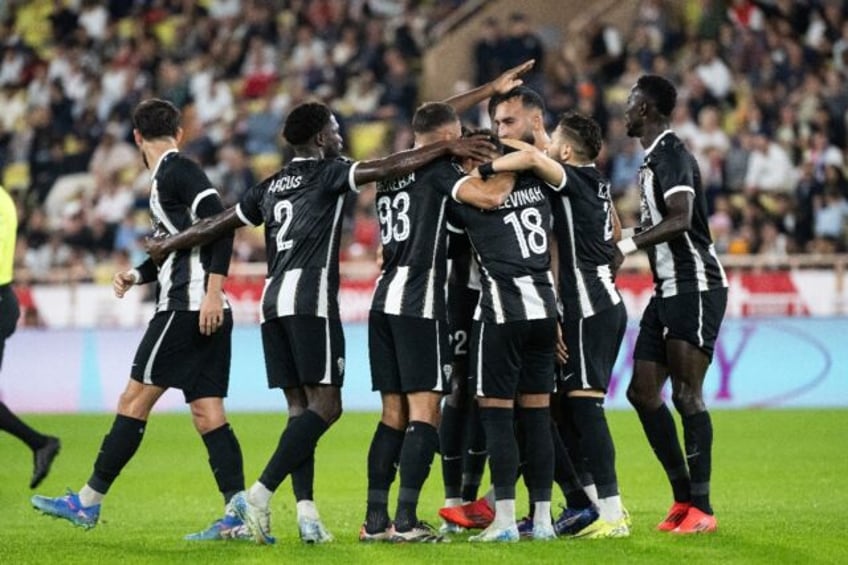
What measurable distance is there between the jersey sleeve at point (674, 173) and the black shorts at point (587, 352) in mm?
774

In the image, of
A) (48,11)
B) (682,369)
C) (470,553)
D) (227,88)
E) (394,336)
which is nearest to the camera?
(470,553)

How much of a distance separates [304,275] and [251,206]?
50cm

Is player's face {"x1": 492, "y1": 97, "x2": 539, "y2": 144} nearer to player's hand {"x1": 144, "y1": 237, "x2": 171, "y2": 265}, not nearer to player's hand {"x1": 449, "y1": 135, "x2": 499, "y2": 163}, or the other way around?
player's hand {"x1": 449, "y1": 135, "x2": 499, "y2": 163}

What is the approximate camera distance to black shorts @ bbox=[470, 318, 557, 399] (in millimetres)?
8406

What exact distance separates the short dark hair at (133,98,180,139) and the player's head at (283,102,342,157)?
0.76 metres

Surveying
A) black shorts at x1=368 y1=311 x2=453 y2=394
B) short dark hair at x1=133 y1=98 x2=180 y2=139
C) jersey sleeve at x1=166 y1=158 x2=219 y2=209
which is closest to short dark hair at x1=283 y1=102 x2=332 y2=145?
jersey sleeve at x1=166 y1=158 x2=219 y2=209

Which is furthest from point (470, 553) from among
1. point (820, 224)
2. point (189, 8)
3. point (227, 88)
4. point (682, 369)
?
point (189, 8)

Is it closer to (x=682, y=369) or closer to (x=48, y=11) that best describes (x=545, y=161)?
(x=682, y=369)

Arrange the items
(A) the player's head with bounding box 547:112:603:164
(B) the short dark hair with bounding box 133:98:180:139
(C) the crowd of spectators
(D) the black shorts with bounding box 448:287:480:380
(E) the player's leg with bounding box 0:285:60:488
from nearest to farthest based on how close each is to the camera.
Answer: (A) the player's head with bounding box 547:112:603:164
(B) the short dark hair with bounding box 133:98:180:139
(D) the black shorts with bounding box 448:287:480:380
(E) the player's leg with bounding box 0:285:60:488
(C) the crowd of spectators

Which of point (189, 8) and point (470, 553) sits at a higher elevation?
point (189, 8)

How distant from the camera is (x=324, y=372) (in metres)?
8.55

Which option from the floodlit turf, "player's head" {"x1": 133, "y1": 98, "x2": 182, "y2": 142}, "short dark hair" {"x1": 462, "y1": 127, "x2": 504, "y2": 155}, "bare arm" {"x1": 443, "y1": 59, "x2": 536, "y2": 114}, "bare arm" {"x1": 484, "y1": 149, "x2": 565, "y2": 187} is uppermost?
"bare arm" {"x1": 443, "y1": 59, "x2": 536, "y2": 114}

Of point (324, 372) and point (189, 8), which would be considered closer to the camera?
point (324, 372)

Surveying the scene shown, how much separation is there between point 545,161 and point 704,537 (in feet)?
7.09
